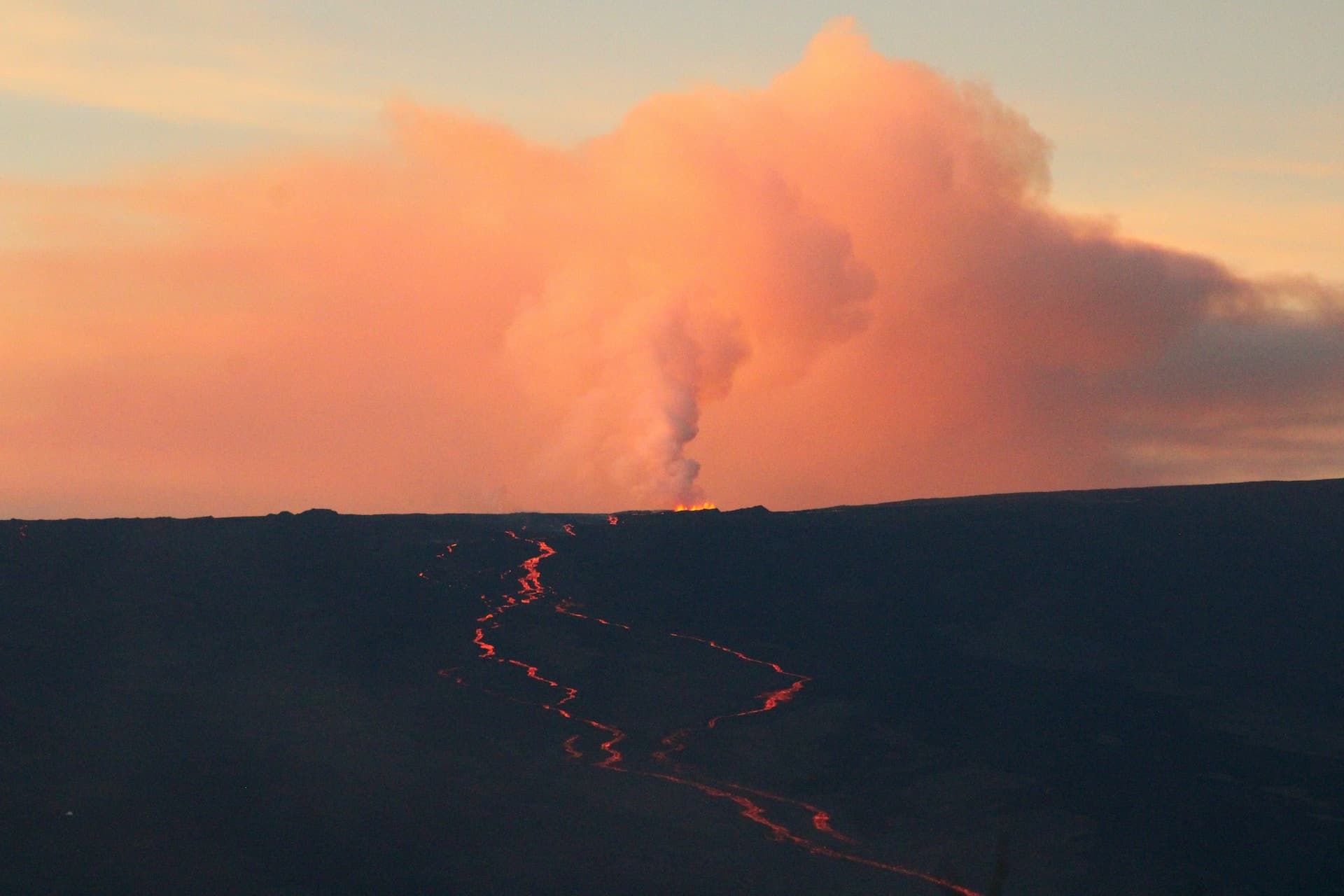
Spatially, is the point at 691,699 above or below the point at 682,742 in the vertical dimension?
above

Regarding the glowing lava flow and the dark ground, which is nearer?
the dark ground

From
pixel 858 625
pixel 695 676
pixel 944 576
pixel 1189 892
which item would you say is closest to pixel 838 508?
pixel 944 576

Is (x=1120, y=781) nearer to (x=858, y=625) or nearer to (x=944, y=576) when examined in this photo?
(x=858, y=625)

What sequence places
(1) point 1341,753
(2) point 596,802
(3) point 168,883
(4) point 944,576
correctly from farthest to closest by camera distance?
1. (4) point 944,576
2. (1) point 1341,753
3. (2) point 596,802
4. (3) point 168,883

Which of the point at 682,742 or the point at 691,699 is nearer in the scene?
the point at 682,742
